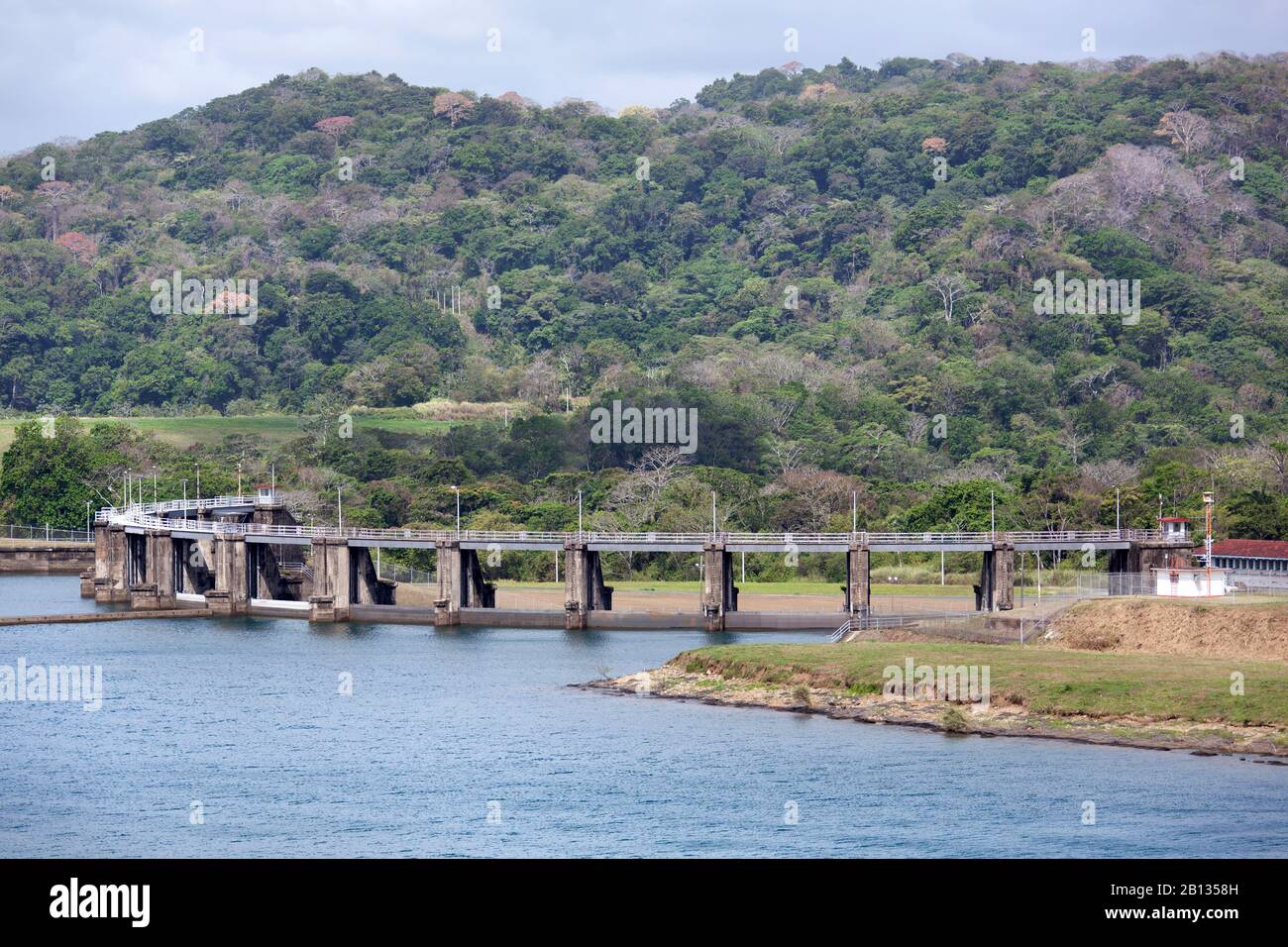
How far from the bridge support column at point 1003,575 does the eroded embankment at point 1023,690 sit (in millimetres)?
19532

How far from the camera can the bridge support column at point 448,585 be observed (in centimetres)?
12694

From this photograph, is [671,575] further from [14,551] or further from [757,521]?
[14,551]

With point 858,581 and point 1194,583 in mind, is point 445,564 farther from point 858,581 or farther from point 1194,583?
point 1194,583

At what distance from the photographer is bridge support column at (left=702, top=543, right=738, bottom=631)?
12038cm

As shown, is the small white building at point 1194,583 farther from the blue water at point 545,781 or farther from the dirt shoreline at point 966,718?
the blue water at point 545,781

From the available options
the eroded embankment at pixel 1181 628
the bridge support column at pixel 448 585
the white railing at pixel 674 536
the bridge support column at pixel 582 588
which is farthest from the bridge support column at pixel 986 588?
the bridge support column at pixel 448 585

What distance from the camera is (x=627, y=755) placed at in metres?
78.1

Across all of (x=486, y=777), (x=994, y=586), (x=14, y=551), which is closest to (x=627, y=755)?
(x=486, y=777)

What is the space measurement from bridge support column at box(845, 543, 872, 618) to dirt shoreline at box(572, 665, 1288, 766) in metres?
24.2

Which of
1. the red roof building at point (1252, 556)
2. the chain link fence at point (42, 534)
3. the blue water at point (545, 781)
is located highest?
the red roof building at point (1252, 556)

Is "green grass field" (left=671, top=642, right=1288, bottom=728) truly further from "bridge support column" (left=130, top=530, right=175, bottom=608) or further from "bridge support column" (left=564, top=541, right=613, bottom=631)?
"bridge support column" (left=130, top=530, right=175, bottom=608)

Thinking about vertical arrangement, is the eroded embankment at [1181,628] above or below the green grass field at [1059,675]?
above

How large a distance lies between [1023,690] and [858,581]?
3607 centimetres

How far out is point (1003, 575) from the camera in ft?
389
